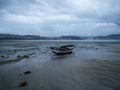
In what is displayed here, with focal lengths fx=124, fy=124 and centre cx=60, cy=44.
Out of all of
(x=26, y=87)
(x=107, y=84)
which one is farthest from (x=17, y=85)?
(x=107, y=84)

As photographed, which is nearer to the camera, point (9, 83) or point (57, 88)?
point (57, 88)

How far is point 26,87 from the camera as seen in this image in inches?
367

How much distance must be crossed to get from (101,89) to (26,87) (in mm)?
5449

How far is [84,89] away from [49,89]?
2.48 metres

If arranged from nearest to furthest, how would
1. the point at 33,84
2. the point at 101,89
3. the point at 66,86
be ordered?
1. the point at 101,89
2. the point at 66,86
3. the point at 33,84

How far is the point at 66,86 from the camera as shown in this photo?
365 inches

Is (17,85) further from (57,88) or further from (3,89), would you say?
(57,88)

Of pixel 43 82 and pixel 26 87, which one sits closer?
pixel 26 87

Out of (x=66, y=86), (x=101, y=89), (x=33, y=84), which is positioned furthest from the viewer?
(x=33, y=84)

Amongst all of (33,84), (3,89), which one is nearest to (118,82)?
(33,84)

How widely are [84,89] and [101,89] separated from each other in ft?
3.83

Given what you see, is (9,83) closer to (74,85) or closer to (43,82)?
(43,82)

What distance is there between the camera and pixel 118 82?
31.8ft

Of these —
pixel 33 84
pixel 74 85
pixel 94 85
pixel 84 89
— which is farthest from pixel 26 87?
pixel 94 85
